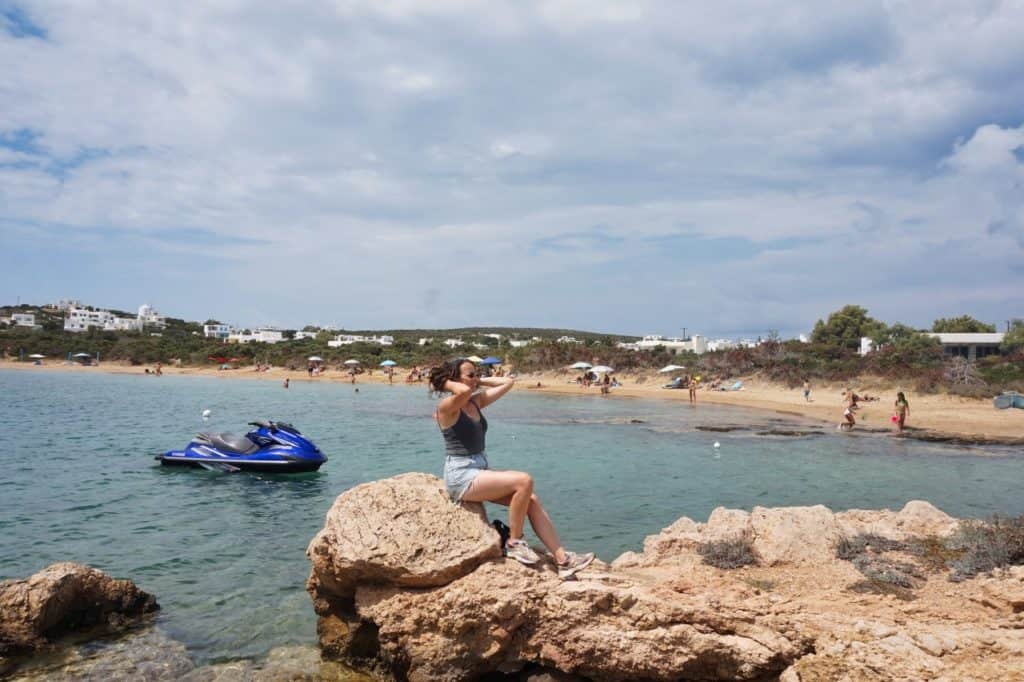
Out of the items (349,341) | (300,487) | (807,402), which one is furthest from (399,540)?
(349,341)

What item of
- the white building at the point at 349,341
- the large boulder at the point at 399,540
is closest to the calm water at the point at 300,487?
the large boulder at the point at 399,540

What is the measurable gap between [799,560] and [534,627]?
3.39 metres

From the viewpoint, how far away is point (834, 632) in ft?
15.4

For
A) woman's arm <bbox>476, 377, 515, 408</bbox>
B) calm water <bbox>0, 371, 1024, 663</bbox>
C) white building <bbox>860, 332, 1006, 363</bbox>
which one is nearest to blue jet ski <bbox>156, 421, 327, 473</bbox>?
A: calm water <bbox>0, 371, 1024, 663</bbox>

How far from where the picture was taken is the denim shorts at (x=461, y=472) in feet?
18.5

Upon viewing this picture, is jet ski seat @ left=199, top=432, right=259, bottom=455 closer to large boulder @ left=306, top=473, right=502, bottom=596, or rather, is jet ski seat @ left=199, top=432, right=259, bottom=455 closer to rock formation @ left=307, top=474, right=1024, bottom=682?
rock formation @ left=307, top=474, right=1024, bottom=682

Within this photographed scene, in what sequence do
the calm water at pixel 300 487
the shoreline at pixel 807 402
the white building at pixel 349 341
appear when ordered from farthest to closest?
1. the white building at pixel 349 341
2. the shoreline at pixel 807 402
3. the calm water at pixel 300 487

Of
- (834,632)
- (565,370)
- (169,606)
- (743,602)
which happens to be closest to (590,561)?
(743,602)

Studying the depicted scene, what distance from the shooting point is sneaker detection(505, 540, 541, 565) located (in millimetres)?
5344

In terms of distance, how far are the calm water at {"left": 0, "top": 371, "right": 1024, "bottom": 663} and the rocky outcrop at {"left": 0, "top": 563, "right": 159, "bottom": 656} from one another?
1.52 feet

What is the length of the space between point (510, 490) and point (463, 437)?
1.89 ft

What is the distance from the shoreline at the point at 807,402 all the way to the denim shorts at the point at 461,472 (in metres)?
22.0

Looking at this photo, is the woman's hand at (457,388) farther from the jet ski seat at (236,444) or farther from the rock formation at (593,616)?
the jet ski seat at (236,444)

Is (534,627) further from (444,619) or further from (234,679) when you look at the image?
(234,679)
